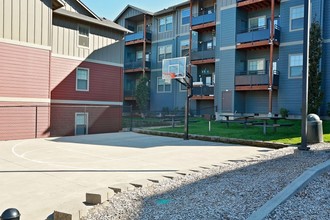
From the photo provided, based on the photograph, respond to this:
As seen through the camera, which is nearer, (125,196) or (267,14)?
(125,196)

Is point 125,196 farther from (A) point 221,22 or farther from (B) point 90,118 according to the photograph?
(A) point 221,22

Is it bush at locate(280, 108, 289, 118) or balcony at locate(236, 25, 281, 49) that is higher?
balcony at locate(236, 25, 281, 49)

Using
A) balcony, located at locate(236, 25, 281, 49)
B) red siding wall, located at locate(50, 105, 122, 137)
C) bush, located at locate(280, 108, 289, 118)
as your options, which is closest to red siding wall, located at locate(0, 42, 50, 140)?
red siding wall, located at locate(50, 105, 122, 137)

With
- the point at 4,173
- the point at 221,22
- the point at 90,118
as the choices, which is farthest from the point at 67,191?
the point at 221,22

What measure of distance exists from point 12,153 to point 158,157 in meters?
5.10

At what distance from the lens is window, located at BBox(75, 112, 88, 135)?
17312 millimetres

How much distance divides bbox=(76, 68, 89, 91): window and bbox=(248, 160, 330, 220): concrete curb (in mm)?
14753

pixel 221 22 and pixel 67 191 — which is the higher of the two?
pixel 221 22

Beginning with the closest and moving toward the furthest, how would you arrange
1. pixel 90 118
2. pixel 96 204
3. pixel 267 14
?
1. pixel 96 204
2. pixel 90 118
3. pixel 267 14

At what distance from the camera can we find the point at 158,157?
30.9 feet

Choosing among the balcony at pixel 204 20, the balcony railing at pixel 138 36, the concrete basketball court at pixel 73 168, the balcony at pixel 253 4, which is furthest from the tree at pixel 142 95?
the concrete basketball court at pixel 73 168

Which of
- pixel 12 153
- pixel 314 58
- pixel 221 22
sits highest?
pixel 221 22

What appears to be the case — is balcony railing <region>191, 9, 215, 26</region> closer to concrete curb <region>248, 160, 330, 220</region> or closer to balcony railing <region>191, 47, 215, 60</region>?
balcony railing <region>191, 47, 215, 60</region>

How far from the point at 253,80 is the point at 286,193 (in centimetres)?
1788
